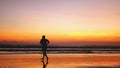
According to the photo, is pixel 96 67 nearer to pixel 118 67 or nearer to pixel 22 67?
pixel 118 67

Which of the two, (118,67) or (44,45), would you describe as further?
(44,45)

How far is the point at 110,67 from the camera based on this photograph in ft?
80.0

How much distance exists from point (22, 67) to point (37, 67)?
1165 millimetres

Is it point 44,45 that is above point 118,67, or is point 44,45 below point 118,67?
above

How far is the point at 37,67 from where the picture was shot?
76.0 feet

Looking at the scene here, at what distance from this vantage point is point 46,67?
2361cm

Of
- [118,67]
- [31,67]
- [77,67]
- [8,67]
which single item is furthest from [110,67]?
[8,67]

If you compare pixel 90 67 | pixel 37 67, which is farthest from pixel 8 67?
pixel 90 67

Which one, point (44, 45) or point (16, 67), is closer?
point (16, 67)

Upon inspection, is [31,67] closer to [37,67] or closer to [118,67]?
[37,67]

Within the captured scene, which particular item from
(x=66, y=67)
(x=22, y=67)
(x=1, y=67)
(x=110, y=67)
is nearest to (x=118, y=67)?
(x=110, y=67)

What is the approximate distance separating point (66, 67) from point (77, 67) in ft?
3.01

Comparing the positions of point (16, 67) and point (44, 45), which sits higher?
point (44, 45)

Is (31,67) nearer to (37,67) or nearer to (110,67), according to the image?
(37,67)
